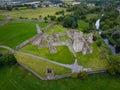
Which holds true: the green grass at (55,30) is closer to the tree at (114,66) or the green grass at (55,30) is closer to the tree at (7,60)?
the tree at (7,60)

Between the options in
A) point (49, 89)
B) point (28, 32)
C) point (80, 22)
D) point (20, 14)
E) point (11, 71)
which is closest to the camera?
point (49, 89)

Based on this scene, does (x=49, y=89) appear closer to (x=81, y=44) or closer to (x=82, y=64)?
(x=82, y=64)

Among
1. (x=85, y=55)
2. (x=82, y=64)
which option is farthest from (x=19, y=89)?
(x=85, y=55)

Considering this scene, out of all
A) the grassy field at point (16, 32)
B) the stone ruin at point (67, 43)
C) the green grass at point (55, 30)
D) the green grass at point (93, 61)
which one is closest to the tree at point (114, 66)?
the green grass at point (93, 61)

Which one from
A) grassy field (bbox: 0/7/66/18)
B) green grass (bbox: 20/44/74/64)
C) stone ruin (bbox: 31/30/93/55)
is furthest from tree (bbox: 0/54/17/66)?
grassy field (bbox: 0/7/66/18)

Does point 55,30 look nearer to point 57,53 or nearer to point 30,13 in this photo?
point 57,53

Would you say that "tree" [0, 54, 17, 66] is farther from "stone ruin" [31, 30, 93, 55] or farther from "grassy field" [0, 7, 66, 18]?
"grassy field" [0, 7, 66, 18]
